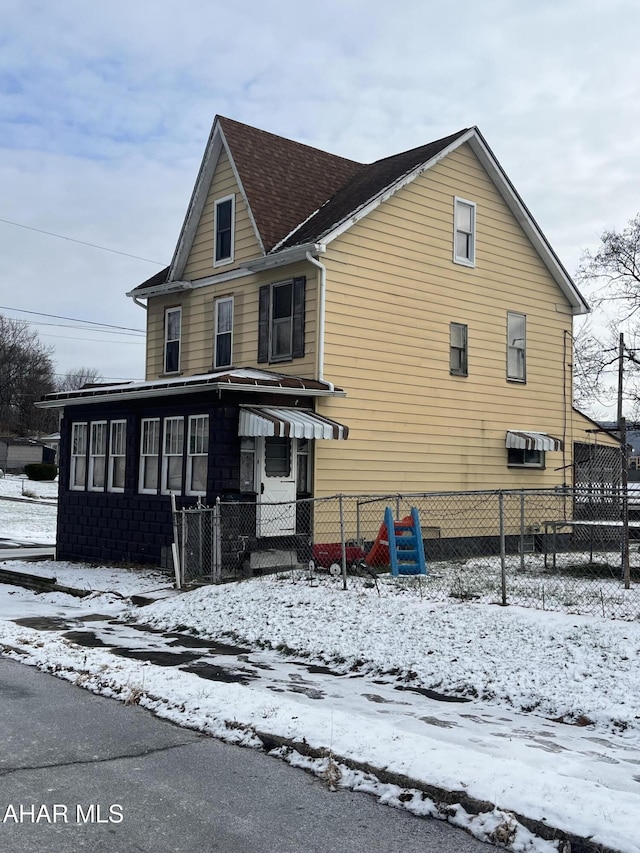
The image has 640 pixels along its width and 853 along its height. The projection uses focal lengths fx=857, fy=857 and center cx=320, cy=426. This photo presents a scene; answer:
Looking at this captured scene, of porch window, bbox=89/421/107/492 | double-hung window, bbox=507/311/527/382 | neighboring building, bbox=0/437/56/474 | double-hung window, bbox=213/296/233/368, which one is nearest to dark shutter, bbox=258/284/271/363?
double-hung window, bbox=213/296/233/368

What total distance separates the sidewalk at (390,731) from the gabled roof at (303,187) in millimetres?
10173

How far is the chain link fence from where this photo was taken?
12.0m

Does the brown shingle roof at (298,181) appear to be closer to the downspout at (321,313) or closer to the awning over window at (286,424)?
the downspout at (321,313)

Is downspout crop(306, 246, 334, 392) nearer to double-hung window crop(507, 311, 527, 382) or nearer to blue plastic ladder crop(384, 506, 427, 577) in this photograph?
blue plastic ladder crop(384, 506, 427, 577)

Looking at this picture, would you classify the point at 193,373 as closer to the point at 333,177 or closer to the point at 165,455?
the point at 165,455

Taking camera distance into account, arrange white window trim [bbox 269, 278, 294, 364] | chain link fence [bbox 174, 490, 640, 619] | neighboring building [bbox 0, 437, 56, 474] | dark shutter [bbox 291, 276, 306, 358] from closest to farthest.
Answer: chain link fence [bbox 174, 490, 640, 619], dark shutter [bbox 291, 276, 306, 358], white window trim [bbox 269, 278, 294, 364], neighboring building [bbox 0, 437, 56, 474]

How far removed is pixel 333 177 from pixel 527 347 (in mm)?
6597

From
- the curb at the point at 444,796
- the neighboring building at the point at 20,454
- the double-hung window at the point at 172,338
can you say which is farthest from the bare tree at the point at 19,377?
the curb at the point at 444,796

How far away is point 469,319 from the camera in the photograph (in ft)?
66.9

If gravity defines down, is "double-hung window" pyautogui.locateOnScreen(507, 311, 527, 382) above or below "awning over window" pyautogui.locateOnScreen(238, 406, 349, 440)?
above

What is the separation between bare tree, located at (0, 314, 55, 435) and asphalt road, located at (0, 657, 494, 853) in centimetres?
8360
